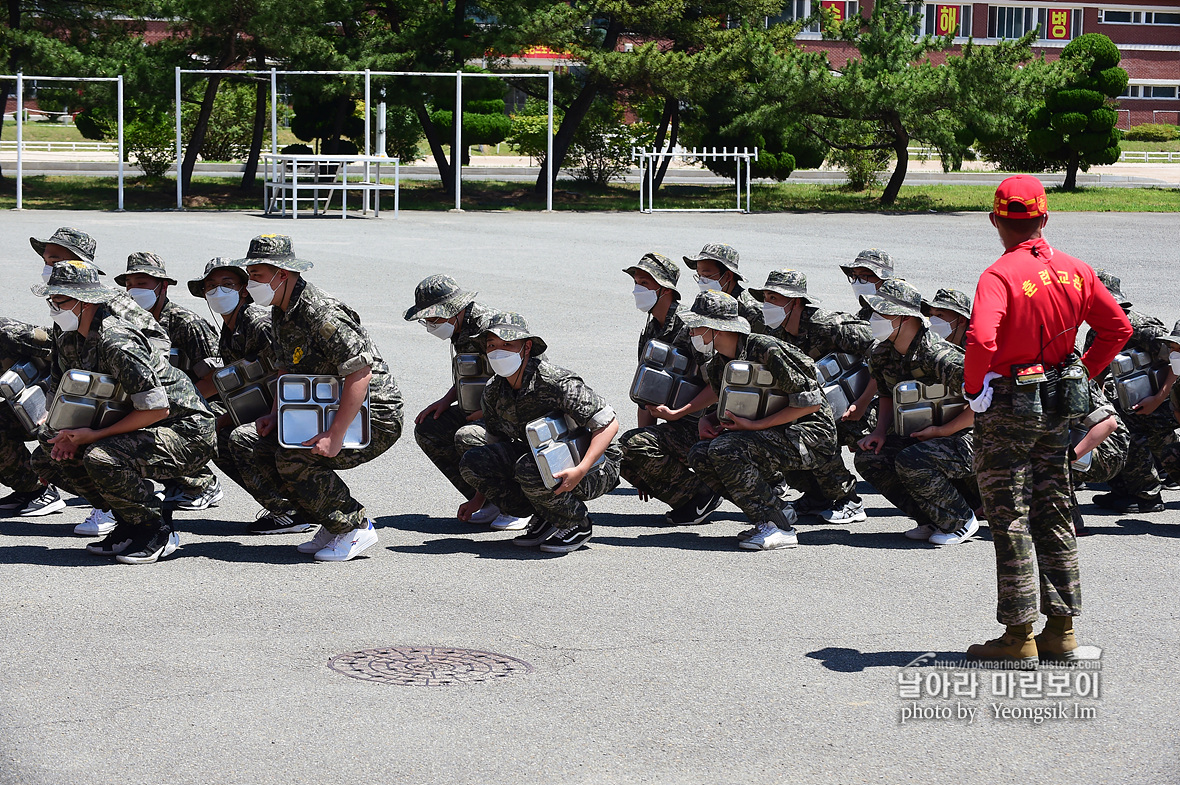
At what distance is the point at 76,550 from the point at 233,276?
5.44 ft

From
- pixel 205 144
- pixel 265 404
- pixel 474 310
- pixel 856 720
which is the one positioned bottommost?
pixel 856 720

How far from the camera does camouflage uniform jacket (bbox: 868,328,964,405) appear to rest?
773 centimetres

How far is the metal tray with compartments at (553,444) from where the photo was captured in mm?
7191

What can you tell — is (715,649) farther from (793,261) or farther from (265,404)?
(793,261)

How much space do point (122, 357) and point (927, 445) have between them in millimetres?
4224

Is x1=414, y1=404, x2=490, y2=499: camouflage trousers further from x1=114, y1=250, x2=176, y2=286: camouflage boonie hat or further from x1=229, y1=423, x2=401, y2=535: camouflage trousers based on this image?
x1=114, y1=250, x2=176, y2=286: camouflage boonie hat

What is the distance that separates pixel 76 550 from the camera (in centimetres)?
743

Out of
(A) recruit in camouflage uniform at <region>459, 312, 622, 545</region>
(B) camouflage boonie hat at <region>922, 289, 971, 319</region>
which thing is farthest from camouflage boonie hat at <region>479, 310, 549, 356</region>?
(B) camouflage boonie hat at <region>922, 289, 971, 319</region>

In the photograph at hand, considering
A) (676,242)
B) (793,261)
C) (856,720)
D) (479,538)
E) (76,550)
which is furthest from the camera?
(676,242)

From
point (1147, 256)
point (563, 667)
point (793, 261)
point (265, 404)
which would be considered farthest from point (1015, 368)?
point (1147, 256)

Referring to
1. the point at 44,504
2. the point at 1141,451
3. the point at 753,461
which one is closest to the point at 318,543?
the point at 44,504

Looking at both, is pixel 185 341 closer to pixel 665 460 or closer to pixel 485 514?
pixel 485 514

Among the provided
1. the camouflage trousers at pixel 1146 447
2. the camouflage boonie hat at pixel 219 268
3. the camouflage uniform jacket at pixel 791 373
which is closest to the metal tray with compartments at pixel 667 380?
the camouflage uniform jacket at pixel 791 373

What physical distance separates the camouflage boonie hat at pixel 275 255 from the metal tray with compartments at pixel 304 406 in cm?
55
